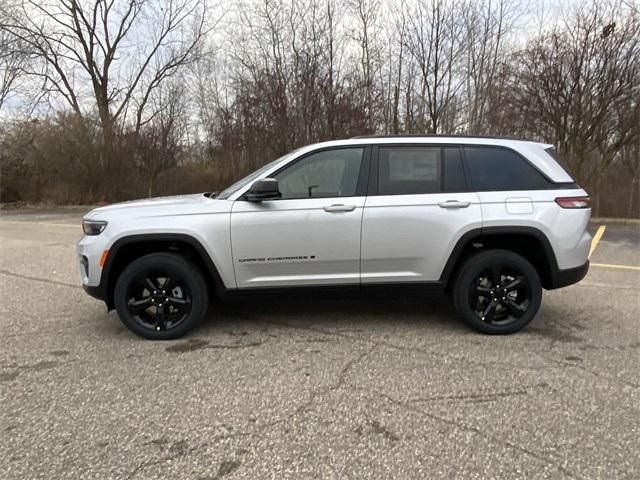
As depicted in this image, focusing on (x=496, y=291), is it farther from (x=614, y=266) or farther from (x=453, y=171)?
(x=614, y=266)

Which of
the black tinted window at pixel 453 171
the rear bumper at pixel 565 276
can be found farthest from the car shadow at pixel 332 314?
the black tinted window at pixel 453 171

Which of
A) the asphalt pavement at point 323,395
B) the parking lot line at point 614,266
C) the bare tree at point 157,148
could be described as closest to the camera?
the asphalt pavement at point 323,395

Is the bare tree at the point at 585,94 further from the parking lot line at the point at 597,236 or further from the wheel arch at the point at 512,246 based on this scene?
the wheel arch at the point at 512,246

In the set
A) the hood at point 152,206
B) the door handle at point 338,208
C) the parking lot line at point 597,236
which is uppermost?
the hood at point 152,206

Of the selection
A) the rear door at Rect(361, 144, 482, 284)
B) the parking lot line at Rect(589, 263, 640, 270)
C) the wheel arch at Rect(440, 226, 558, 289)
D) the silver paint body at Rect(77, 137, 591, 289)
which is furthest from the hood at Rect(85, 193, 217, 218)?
the parking lot line at Rect(589, 263, 640, 270)

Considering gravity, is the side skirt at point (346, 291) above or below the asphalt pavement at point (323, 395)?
above

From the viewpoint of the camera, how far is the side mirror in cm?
397

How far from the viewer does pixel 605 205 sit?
1430cm


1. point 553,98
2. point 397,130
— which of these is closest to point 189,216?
point 553,98

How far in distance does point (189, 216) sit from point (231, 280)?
69cm

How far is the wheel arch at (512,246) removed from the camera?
4.21 metres

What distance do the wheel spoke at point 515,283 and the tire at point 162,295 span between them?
9.19ft

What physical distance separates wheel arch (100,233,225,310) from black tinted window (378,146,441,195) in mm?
1705

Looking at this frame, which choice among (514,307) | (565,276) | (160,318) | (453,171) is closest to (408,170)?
(453,171)
